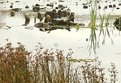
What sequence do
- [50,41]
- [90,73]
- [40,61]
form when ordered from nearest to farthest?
[90,73], [40,61], [50,41]

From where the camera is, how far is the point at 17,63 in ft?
21.2

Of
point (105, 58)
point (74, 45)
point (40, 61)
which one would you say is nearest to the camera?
point (40, 61)

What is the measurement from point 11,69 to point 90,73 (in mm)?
1195

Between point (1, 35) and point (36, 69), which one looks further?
point (1, 35)

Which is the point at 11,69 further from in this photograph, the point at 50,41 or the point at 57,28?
the point at 57,28

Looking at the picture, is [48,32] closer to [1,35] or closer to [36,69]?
[1,35]

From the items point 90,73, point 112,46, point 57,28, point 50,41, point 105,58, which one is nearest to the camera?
point 90,73

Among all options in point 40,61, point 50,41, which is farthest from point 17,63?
point 50,41

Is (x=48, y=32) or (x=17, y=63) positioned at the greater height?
(x=17, y=63)

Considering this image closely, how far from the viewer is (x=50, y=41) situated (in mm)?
14438

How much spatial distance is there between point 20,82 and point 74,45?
22.7 feet

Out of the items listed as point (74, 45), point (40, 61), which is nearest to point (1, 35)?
point (74, 45)

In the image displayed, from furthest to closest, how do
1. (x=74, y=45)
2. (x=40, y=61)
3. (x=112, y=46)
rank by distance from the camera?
(x=74, y=45) → (x=112, y=46) → (x=40, y=61)

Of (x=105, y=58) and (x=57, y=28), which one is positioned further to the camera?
(x=57, y=28)
